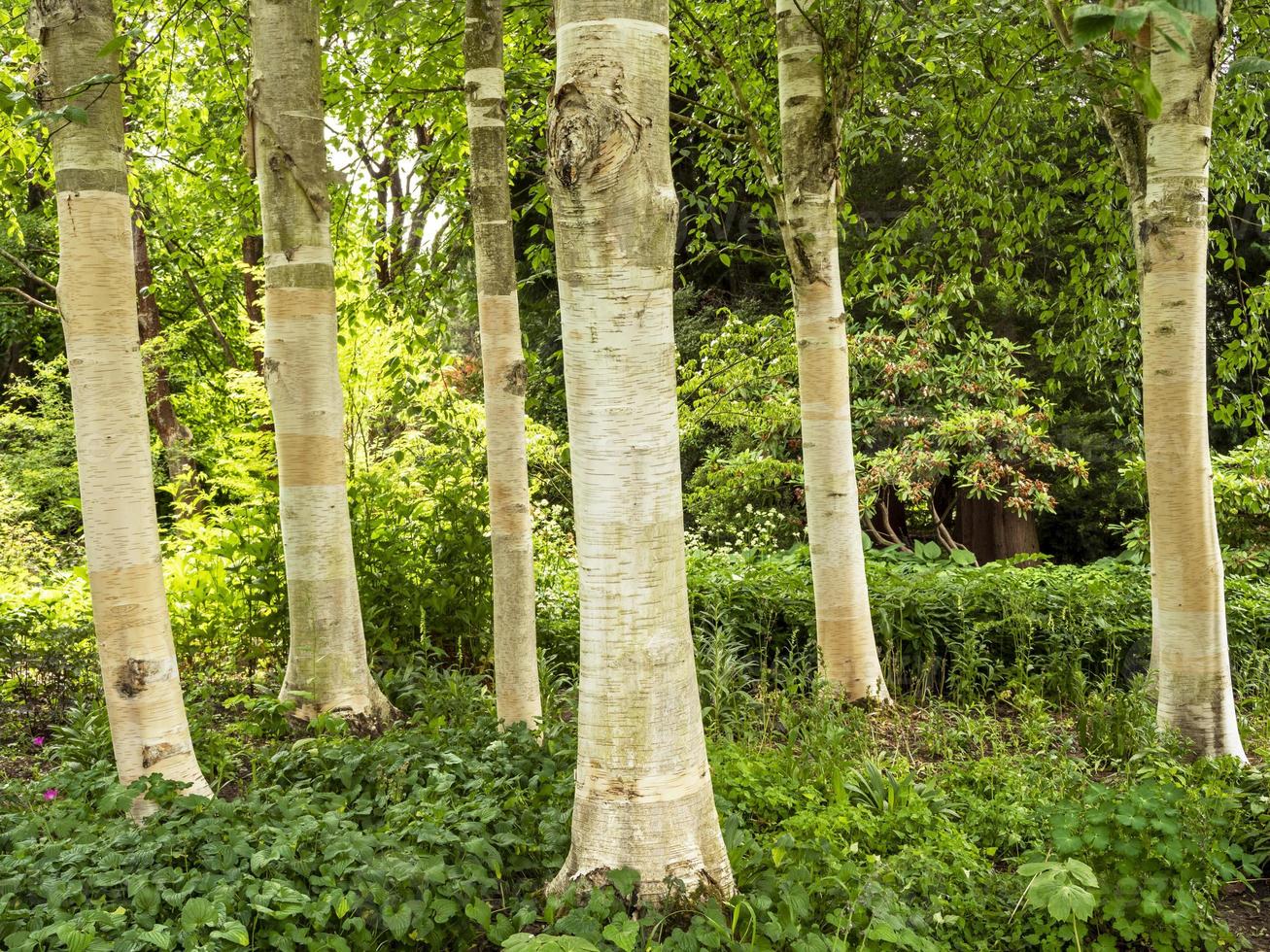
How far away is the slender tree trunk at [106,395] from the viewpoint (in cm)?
317

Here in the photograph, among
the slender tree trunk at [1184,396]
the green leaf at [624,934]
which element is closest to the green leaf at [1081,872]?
the green leaf at [624,934]

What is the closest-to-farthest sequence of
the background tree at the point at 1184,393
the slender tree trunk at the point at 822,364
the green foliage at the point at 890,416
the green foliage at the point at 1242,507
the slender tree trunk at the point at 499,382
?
1. the background tree at the point at 1184,393
2. the slender tree trunk at the point at 499,382
3. the slender tree trunk at the point at 822,364
4. the green foliage at the point at 1242,507
5. the green foliage at the point at 890,416

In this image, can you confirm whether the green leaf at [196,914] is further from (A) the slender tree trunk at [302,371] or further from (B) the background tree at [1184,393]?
(B) the background tree at [1184,393]

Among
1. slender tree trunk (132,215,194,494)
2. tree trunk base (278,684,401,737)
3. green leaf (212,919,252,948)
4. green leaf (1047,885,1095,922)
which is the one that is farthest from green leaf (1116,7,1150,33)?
slender tree trunk (132,215,194,494)

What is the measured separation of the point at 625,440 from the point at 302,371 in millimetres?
2450

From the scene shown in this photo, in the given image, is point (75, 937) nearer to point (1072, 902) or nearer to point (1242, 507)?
point (1072, 902)

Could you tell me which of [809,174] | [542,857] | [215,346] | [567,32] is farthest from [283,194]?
[215,346]

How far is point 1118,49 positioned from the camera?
505cm

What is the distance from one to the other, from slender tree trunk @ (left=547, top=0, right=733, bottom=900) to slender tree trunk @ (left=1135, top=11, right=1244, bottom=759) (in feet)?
8.70

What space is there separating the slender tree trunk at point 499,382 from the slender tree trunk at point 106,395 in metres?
1.49

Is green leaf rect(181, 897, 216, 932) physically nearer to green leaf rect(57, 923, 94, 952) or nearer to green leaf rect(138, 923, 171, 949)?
green leaf rect(138, 923, 171, 949)

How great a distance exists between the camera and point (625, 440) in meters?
2.56

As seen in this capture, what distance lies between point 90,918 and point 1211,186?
714 cm

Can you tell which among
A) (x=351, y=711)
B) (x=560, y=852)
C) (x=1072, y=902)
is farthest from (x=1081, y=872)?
(x=351, y=711)
